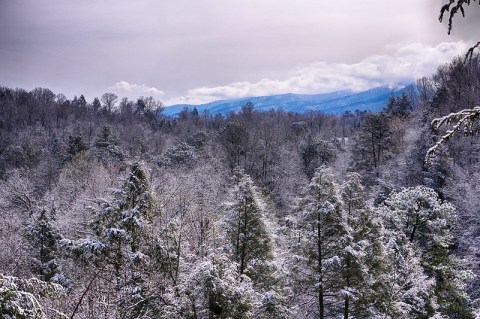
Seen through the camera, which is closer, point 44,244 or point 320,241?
point 320,241

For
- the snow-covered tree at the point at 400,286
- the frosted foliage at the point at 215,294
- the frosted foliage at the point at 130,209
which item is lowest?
the snow-covered tree at the point at 400,286

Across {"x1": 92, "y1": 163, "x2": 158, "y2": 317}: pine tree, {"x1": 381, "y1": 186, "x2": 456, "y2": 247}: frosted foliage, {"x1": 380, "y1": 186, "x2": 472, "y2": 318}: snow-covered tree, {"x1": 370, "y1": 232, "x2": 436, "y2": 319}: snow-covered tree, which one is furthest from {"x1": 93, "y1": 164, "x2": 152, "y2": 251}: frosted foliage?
{"x1": 381, "y1": 186, "x2": 456, "y2": 247}: frosted foliage

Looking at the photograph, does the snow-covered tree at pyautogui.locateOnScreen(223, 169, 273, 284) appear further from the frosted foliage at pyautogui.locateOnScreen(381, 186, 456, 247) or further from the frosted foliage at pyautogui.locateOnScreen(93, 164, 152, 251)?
the frosted foliage at pyautogui.locateOnScreen(381, 186, 456, 247)

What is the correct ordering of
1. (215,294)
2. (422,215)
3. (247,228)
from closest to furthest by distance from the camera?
(215,294)
(247,228)
(422,215)

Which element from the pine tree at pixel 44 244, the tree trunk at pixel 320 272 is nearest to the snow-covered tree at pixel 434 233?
the tree trunk at pixel 320 272

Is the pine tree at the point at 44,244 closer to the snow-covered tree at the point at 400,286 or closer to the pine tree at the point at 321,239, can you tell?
the pine tree at the point at 321,239

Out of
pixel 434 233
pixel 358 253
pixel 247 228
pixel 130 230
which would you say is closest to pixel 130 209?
pixel 130 230

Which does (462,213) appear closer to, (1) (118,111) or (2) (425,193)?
(2) (425,193)

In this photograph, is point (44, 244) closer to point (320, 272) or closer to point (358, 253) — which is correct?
point (320, 272)

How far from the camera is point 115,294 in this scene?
39.3 ft

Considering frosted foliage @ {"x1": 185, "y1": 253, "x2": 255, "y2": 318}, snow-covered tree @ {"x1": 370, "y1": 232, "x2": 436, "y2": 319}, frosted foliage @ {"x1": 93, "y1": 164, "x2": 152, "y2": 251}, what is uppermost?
frosted foliage @ {"x1": 93, "y1": 164, "x2": 152, "y2": 251}

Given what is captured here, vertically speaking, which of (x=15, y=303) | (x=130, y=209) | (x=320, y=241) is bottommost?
(x=320, y=241)

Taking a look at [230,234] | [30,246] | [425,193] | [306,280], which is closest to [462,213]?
[425,193]

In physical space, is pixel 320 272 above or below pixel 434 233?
below
